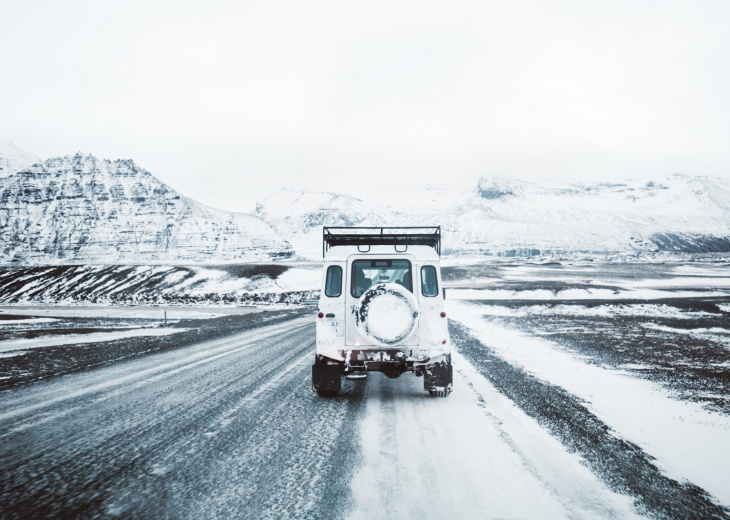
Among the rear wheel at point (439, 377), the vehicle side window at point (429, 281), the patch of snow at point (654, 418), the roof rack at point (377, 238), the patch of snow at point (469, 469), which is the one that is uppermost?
the roof rack at point (377, 238)

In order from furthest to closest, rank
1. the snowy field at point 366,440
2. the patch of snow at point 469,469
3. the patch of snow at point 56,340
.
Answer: the patch of snow at point 56,340 < the snowy field at point 366,440 < the patch of snow at point 469,469

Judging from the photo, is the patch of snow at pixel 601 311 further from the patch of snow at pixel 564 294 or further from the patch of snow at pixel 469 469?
the patch of snow at pixel 469 469

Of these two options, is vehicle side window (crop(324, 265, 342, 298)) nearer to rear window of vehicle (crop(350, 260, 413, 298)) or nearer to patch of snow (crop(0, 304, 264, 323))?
rear window of vehicle (crop(350, 260, 413, 298))

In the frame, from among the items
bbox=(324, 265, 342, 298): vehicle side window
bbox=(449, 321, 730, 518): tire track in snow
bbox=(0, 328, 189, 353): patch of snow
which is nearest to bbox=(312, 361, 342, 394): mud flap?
bbox=(324, 265, 342, 298): vehicle side window

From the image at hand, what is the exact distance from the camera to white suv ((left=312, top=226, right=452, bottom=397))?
718 cm

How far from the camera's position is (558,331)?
18.2 m

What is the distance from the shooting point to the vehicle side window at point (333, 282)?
7.83 metres

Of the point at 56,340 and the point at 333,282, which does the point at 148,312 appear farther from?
the point at 333,282

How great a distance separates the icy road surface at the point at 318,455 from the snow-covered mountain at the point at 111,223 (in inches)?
5569

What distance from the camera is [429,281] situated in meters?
7.87

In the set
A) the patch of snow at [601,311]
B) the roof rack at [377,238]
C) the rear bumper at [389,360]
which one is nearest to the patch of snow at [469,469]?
the rear bumper at [389,360]

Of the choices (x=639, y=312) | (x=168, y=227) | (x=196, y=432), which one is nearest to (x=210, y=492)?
(x=196, y=432)

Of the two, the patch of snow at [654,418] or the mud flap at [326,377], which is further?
the mud flap at [326,377]

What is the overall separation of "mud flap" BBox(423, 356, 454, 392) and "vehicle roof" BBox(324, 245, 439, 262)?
1.90m
